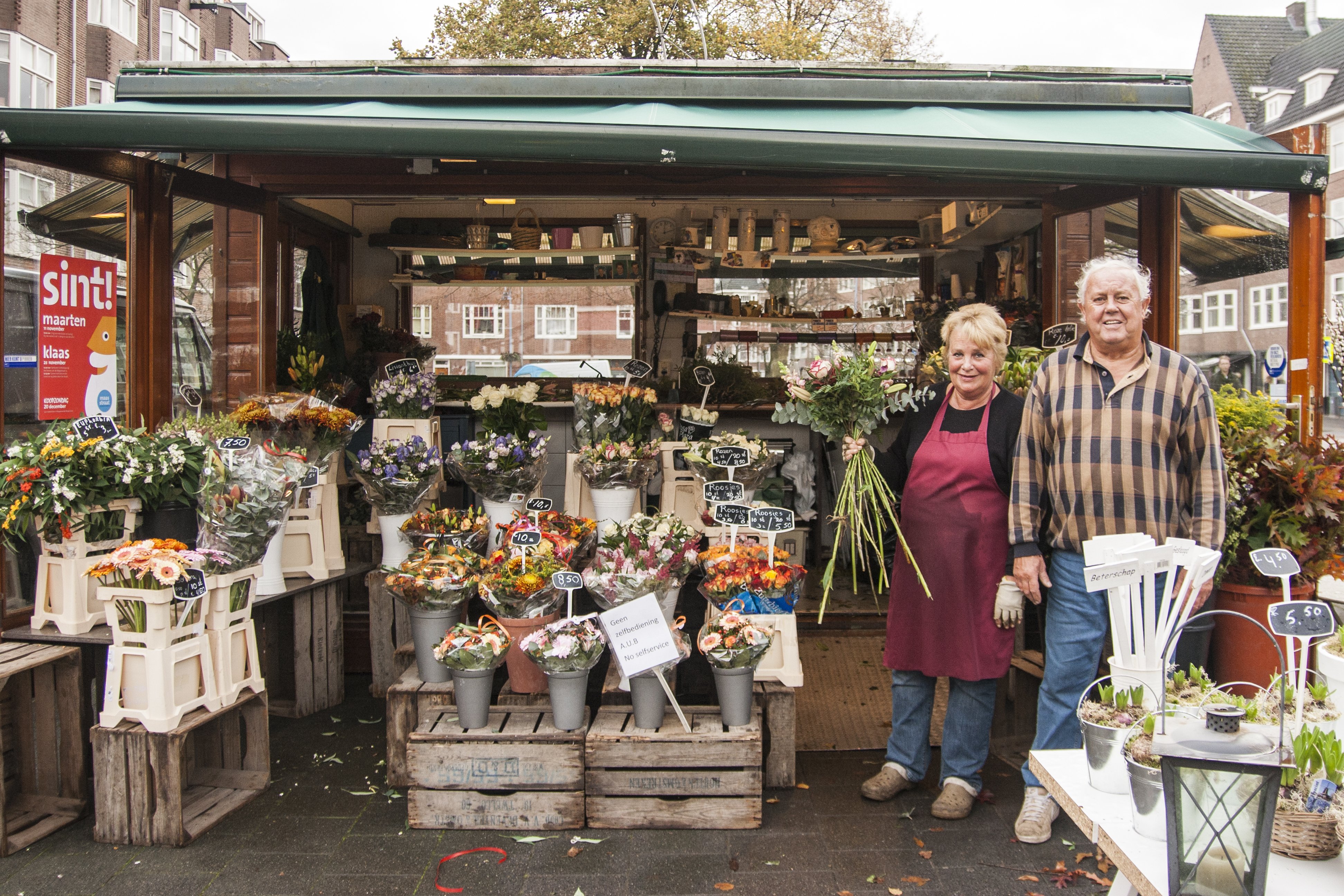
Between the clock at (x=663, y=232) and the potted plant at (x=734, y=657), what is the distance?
17.4 feet

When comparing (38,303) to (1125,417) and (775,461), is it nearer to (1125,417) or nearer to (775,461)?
(775,461)

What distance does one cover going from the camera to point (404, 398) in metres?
4.97

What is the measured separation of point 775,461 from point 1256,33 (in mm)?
35571

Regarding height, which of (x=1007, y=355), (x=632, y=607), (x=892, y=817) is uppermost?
(x=1007, y=355)

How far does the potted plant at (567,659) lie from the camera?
10.1ft

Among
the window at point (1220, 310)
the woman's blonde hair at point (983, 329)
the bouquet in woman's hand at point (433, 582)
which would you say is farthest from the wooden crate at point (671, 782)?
the window at point (1220, 310)

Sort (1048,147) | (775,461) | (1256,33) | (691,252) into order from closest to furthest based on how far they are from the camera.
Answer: (1048,147) → (775,461) → (691,252) → (1256,33)

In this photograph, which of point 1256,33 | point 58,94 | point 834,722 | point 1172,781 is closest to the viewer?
point 1172,781

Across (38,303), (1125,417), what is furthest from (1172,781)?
(38,303)

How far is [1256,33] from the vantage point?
102ft

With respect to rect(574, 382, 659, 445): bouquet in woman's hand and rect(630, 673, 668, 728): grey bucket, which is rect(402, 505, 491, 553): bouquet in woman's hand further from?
rect(630, 673, 668, 728): grey bucket

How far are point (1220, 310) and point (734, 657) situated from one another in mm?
4111

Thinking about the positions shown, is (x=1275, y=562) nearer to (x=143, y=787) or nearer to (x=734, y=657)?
→ (x=734, y=657)

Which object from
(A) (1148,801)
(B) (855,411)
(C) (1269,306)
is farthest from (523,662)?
(C) (1269,306)
